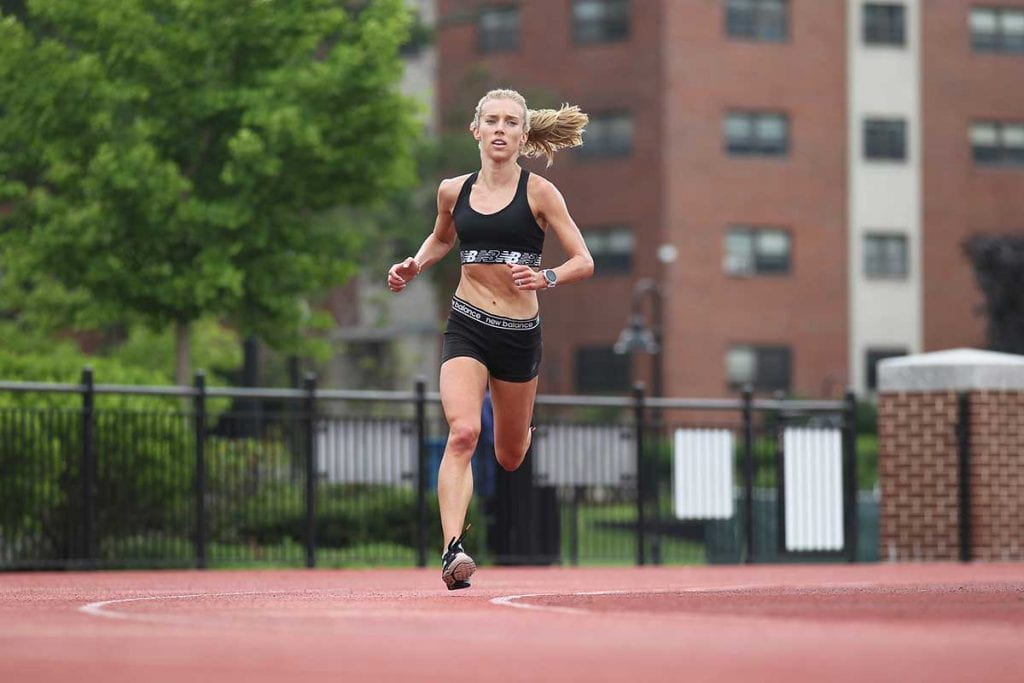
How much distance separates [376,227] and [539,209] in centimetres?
4169

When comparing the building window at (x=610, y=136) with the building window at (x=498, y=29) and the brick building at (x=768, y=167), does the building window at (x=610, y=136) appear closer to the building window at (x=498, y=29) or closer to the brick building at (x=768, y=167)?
the brick building at (x=768, y=167)

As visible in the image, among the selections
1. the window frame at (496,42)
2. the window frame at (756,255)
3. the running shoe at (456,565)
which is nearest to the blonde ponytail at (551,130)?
the running shoe at (456,565)

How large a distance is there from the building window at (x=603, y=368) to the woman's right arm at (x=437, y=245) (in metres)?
44.6

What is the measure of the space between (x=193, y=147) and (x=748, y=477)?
33.8 ft

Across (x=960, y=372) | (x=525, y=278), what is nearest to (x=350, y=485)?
(x=960, y=372)

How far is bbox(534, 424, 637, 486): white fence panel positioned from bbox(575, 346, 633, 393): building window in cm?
3492

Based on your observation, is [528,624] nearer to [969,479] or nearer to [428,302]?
[969,479]

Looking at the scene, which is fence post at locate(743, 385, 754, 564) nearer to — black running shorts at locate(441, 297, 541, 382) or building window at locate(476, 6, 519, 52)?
black running shorts at locate(441, 297, 541, 382)

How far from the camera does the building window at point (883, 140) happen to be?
183 ft

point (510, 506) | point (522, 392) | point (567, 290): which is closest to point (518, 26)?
point (567, 290)

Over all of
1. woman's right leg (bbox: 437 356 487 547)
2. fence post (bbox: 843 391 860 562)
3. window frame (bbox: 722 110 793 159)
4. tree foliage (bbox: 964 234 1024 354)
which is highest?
window frame (bbox: 722 110 793 159)

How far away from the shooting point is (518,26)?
56969 millimetres

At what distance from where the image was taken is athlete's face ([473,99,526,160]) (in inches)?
406

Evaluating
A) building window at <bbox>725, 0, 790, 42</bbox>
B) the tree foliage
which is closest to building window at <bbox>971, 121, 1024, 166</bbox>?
the tree foliage
